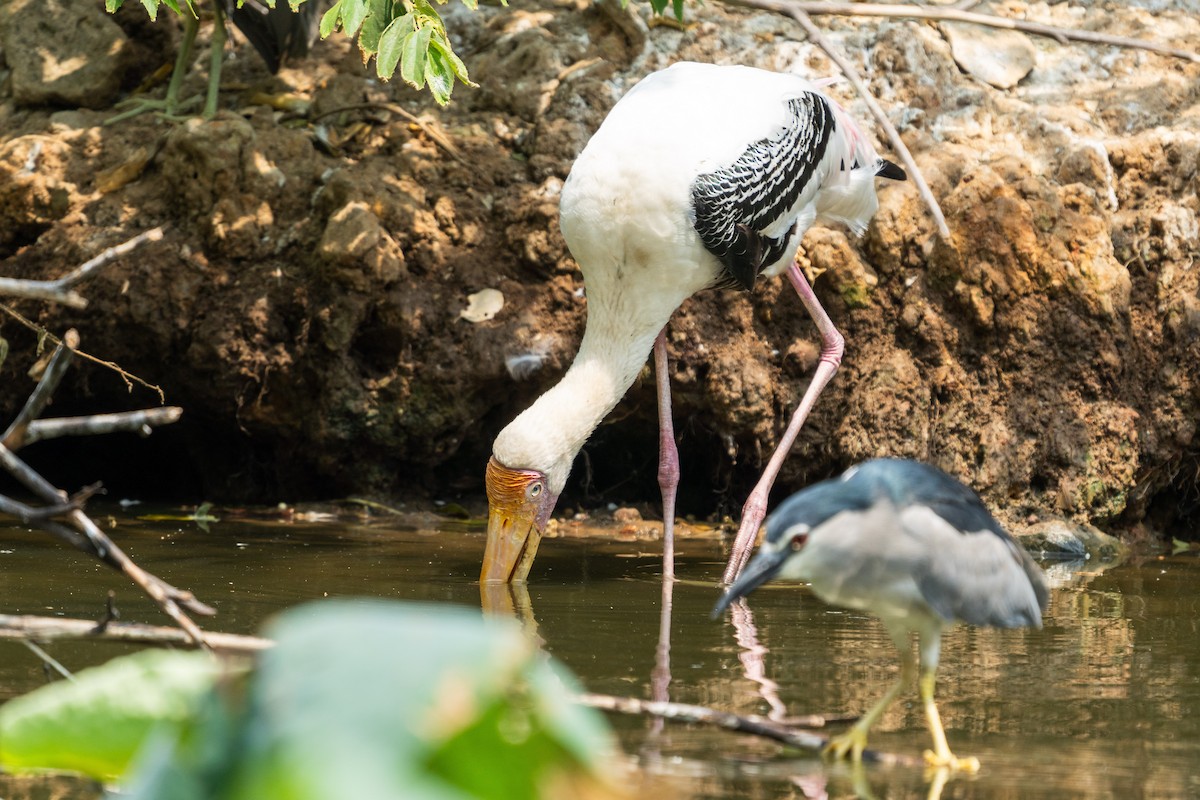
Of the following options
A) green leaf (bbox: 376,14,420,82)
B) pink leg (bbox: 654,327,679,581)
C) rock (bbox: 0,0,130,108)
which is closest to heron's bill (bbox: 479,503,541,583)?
pink leg (bbox: 654,327,679,581)

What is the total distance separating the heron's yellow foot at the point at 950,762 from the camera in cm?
251

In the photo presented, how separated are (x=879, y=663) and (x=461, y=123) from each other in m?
4.24

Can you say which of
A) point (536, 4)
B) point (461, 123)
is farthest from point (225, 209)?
point (536, 4)

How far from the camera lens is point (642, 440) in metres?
7.39

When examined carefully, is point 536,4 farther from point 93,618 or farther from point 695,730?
point 695,730

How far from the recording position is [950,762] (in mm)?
2518

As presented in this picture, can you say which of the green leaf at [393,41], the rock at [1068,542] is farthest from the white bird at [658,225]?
the rock at [1068,542]

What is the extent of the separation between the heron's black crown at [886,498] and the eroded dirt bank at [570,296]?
3.60m

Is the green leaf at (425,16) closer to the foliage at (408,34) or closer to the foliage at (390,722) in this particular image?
the foliage at (408,34)

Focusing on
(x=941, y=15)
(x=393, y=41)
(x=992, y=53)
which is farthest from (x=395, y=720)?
(x=992, y=53)

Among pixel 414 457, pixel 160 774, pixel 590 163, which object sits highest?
pixel 590 163

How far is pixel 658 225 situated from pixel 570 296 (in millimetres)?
1734

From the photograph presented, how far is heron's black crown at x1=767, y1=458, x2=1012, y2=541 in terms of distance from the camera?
8.27 ft

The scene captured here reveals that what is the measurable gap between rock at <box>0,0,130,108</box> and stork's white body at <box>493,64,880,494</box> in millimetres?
3426
